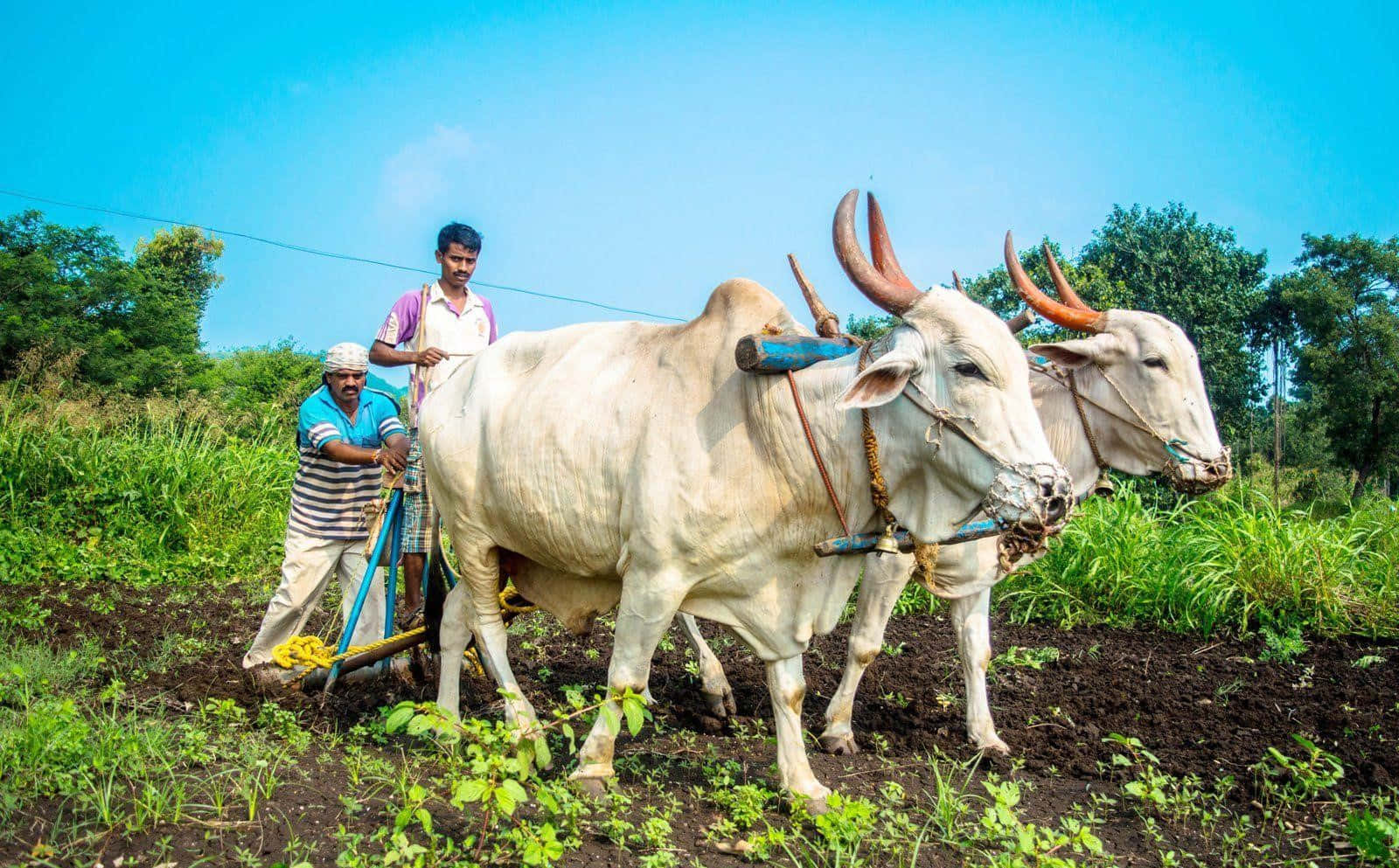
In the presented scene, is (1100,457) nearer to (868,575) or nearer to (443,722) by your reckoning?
(868,575)

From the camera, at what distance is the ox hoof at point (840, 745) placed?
15.0 ft

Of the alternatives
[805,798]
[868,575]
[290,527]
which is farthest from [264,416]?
[805,798]

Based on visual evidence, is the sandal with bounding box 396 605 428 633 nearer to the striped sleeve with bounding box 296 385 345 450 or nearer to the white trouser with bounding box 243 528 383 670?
the white trouser with bounding box 243 528 383 670

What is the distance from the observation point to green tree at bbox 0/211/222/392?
1891 centimetres

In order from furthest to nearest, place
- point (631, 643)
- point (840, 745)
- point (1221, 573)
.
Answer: point (1221, 573)
point (840, 745)
point (631, 643)

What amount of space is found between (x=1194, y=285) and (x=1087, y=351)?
1608cm

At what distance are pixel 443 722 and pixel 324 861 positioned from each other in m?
0.47

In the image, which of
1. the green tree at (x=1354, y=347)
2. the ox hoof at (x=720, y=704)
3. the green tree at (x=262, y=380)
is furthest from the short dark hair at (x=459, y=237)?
the green tree at (x=1354, y=347)

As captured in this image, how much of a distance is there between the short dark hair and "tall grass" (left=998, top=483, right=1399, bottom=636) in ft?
14.2

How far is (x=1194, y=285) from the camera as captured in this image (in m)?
19.2

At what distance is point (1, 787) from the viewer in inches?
124

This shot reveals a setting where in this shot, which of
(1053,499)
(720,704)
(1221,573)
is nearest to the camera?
(1053,499)

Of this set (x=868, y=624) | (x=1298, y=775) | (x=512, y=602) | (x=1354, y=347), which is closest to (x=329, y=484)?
(x=512, y=602)

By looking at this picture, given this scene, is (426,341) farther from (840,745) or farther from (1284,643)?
(1284,643)
